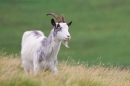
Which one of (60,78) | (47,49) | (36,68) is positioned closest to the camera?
(60,78)

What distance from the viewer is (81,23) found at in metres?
80.9

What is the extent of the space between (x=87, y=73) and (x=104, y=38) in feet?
183

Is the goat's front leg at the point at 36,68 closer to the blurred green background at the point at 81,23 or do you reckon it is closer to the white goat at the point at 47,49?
the white goat at the point at 47,49

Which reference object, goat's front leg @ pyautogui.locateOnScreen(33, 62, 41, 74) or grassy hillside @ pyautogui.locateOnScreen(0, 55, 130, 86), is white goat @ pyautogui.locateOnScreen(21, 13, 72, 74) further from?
grassy hillside @ pyautogui.locateOnScreen(0, 55, 130, 86)

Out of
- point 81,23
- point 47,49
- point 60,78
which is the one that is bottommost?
point 81,23

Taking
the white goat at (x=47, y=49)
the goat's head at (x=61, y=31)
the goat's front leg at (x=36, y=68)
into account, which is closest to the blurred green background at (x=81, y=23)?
the white goat at (x=47, y=49)

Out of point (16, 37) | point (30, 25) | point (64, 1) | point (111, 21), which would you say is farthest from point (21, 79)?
point (64, 1)

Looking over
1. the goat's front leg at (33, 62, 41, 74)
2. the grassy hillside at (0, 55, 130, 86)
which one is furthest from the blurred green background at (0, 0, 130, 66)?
the goat's front leg at (33, 62, 41, 74)

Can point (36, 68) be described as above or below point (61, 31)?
below

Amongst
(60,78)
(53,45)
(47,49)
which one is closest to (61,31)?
(53,45)

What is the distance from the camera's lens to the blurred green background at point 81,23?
214 ft

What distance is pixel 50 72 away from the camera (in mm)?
15469

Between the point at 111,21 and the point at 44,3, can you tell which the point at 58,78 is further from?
the point at 44,3

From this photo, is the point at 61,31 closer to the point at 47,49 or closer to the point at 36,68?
the point at 47,49
